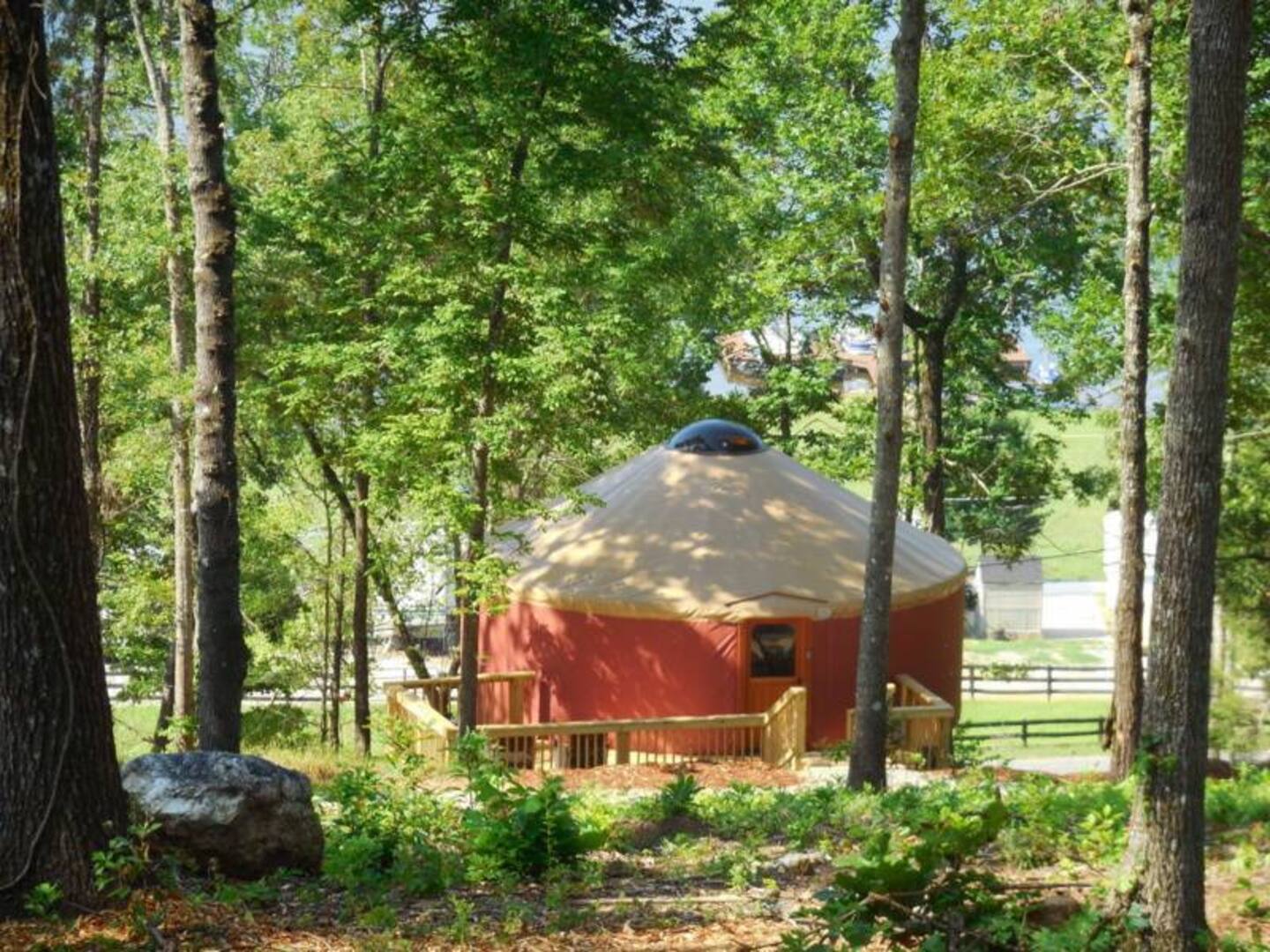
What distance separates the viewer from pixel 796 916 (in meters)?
4.36

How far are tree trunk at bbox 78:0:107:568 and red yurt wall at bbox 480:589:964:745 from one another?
18.8 feet

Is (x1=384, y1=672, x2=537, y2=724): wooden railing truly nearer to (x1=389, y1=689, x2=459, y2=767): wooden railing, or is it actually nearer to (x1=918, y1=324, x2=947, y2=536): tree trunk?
(x1=389, y1=689, x2=459, y2=767): wooden railing

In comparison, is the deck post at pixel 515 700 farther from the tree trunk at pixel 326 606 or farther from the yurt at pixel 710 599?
the tree trunk at pixel 326 606

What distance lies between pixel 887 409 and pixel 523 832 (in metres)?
4.85

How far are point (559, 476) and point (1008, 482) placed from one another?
8618 mm

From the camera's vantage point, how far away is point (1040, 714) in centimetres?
3139

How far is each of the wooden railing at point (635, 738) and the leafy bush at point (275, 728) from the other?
6.26m

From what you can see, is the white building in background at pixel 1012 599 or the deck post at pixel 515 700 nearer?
the deck post at pixel 515 700

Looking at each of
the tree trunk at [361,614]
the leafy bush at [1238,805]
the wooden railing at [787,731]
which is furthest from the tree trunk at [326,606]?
the leafy bush at [1238,805]

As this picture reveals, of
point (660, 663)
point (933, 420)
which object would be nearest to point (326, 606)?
point (660, 663)

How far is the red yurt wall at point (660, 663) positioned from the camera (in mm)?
14109

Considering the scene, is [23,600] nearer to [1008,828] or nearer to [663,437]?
[1008,828]

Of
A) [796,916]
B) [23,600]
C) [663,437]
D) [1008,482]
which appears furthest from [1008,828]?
[1008,482]

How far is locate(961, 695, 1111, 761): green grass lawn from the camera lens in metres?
26.8
